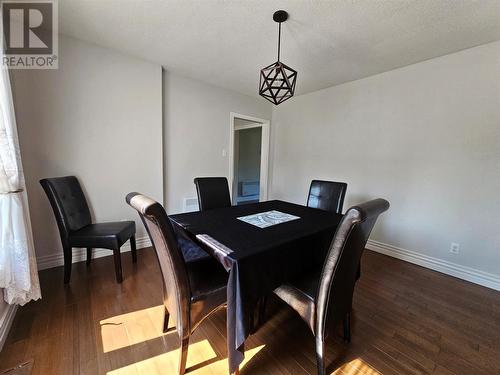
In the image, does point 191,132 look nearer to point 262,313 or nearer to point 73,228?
point 73,228

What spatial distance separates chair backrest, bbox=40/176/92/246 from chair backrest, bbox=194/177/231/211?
3.89 feet

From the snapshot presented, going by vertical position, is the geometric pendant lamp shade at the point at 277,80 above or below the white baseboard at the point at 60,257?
above

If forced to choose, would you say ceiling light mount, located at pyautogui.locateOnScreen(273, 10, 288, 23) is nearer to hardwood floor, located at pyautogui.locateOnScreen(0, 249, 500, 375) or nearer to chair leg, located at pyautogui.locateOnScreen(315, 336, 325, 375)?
chair leg, located at pyautogui.locateOnScreen(315, 336, 325, 375)

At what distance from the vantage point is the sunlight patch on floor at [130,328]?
1.42 meters

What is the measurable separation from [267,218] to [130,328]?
1256 millimetres

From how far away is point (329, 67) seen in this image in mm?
2764

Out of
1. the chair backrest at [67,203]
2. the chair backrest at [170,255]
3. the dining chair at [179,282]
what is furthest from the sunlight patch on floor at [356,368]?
the chair backrest at [67,203]

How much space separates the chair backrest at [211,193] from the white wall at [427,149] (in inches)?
73.7

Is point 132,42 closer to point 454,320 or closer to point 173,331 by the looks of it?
point 173,331

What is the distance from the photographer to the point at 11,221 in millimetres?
1362

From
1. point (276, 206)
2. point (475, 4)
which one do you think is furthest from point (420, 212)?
point (475, 4)

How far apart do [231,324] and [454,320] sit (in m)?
1.84

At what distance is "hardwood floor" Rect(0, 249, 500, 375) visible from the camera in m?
1.29

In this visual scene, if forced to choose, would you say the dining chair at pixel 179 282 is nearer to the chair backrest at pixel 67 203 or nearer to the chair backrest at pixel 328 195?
the chair backrest at pixel 67 203
